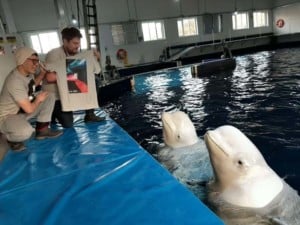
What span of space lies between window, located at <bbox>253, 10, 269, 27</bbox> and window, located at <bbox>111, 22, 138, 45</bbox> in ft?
33.0

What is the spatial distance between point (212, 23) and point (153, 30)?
460 centimetres

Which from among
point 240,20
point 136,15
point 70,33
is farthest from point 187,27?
point 70,33

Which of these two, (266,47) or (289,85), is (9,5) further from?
(266,47)

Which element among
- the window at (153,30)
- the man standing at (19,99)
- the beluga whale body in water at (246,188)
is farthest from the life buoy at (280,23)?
the beluga whale body in water at (246,188)

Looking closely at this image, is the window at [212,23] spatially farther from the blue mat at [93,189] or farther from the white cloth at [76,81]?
the blue mat at [93,189]

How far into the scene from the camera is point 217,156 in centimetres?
226

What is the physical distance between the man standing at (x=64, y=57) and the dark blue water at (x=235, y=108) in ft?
4.23

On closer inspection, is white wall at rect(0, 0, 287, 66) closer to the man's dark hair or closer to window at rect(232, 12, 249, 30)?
window at rect(232, 12, 249, 30)

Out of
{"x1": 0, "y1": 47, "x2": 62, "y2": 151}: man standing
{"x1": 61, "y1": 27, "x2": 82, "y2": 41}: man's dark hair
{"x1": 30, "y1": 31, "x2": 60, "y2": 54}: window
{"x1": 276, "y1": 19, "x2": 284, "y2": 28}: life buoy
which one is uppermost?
{"x1": 30, "y1": 31, "x2": 60, "y2": 54}: window

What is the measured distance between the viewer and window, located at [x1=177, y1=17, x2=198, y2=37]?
63.9 ft

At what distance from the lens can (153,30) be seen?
61.9ft

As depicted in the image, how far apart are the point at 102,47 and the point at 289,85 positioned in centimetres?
1223

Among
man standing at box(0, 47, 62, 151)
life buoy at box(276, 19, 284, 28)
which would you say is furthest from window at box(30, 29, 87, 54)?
life buoy at box(276, 19, 284, 28)

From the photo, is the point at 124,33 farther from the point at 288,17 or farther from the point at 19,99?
the point at 19,99
